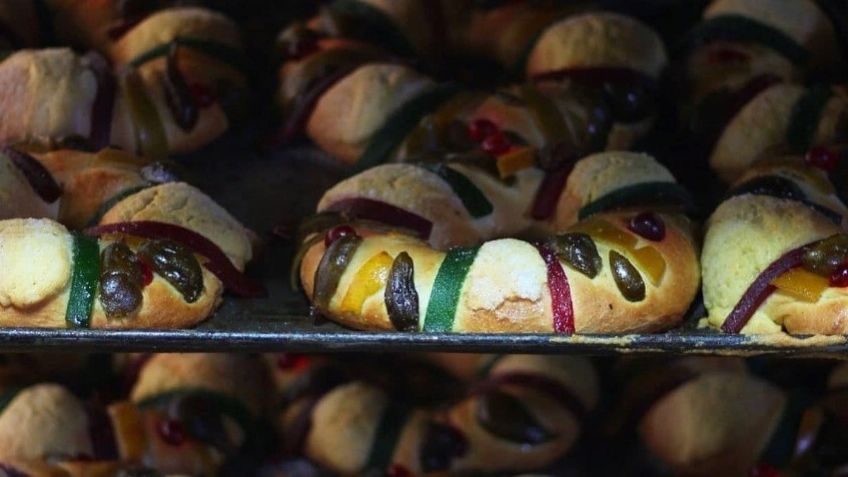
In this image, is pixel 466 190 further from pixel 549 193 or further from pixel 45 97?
pixel 45 97

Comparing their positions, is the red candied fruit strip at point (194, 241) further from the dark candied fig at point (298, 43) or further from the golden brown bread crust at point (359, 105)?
the dark candied fig at point (298, 43)

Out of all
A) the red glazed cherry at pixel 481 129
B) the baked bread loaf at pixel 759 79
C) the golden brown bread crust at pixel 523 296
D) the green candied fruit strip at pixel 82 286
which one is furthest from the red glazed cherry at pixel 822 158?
the green candied fruit strip at pixel 82 286

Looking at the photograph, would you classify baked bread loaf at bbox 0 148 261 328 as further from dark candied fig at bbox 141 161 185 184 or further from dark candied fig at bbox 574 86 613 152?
dark candied fig at bbox 574 86 613 152

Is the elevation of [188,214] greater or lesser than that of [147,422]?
greater

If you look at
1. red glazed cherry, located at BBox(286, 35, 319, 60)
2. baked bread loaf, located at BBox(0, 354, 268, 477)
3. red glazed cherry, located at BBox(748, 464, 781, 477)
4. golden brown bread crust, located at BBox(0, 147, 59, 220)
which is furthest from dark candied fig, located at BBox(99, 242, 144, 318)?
red glazed cherry, located at BBox(748, 464, 781, 477)

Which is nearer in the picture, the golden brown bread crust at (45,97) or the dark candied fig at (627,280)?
the dark candied fig at (627,280)

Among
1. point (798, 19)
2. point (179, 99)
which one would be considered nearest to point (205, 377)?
point (179, 99)

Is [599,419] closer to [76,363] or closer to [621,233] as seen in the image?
[621,233]
